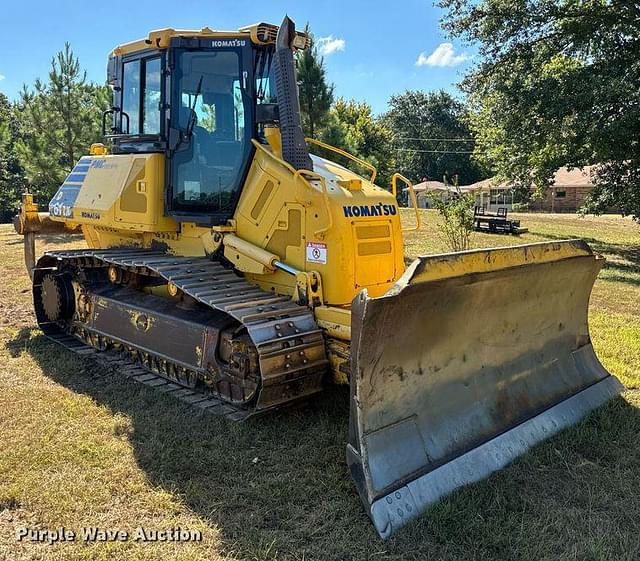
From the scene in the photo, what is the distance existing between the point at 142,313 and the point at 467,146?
5829 cm

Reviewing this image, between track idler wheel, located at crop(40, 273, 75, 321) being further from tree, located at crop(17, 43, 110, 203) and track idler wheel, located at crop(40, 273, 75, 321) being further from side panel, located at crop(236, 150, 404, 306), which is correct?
tree, located at crop(17, 43, 110, 203)

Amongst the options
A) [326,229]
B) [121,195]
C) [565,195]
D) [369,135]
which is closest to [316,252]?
[326,229]

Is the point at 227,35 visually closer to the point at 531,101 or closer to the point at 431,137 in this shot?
the point at 531,101

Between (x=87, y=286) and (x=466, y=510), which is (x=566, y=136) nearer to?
(x=87, y=286)

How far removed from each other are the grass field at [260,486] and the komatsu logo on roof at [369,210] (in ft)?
4.84

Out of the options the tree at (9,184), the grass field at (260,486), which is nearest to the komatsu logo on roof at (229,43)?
the grass field at (260,486)

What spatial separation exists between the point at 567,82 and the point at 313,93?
5.61 metres

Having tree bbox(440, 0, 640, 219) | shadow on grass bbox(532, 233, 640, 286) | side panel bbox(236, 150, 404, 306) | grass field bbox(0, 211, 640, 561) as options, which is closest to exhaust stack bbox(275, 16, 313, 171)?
side panel bbox(236, 150, 404, 306)

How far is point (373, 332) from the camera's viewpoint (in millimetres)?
3330

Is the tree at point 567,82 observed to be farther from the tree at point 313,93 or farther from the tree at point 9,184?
the tree at point 9,184

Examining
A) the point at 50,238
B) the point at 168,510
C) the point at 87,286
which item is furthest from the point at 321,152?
the point at 168,510

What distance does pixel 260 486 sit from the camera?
3557 millimetres

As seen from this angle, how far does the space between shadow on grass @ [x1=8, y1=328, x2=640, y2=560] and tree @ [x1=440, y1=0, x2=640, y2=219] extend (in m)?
9.96

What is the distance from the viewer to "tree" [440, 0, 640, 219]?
500 inches
